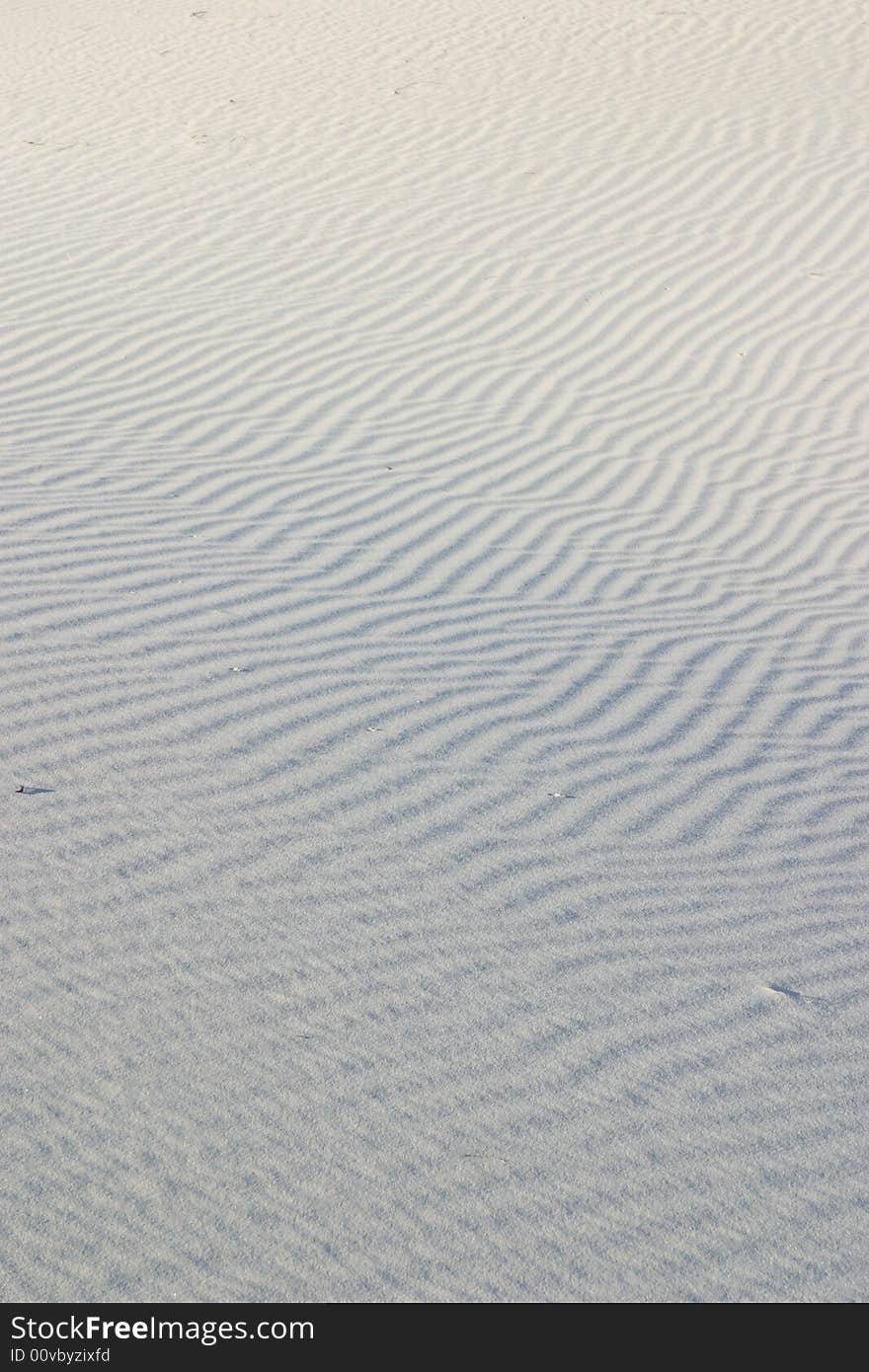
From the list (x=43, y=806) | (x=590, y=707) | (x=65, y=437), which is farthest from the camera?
(x=65, y=437)

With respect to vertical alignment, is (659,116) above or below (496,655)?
above

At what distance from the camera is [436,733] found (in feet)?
16.4

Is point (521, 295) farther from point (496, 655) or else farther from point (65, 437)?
point (496, 655)

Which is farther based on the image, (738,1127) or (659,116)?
(659,116)

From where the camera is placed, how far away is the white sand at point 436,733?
3.16 m

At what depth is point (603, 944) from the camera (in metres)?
3.99

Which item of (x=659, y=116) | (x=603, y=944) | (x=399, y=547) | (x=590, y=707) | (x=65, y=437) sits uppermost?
(x=659, y=116)

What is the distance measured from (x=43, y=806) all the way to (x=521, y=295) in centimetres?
633

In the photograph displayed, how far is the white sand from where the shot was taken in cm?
316
